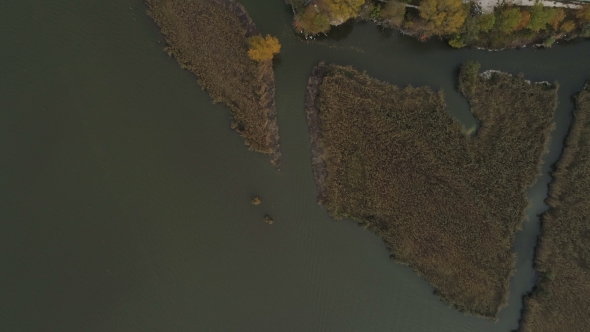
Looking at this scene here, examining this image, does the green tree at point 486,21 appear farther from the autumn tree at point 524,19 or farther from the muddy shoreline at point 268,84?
the muddy shoreline at point 268,84

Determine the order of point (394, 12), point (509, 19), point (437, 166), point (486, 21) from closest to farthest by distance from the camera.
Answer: point (509, 19) → point (486, 21) → point (394, 12) → point (437, 166)

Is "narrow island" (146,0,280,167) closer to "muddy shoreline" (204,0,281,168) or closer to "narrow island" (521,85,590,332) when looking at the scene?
"muddy shoreline" (204,0,281,168)

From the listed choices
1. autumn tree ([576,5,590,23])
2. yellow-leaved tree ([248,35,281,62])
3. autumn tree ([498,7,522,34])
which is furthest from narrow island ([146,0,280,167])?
autumn tree ([576,5,590,23])

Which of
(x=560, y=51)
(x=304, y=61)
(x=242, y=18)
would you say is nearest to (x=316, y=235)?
(x=304, y=61)

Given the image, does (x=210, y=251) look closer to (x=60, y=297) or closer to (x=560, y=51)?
(x=60, y=297)

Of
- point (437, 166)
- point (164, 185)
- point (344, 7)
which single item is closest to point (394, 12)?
point (344, 7)

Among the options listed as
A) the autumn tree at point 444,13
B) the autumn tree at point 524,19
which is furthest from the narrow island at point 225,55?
the autumn tree at point 524,19

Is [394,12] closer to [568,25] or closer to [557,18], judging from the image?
[557,18]

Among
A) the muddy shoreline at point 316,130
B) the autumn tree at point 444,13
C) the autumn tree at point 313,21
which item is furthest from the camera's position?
the muddy shoreline at point 316,130
